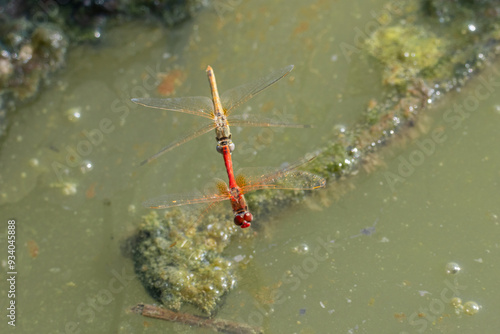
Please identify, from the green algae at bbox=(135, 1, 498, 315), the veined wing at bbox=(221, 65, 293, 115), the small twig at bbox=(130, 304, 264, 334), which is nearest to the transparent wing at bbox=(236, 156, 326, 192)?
the green algae at bbox=(135, 1, 498, 315)

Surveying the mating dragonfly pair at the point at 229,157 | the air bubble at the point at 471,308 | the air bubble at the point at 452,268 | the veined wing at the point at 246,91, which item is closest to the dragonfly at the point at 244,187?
the mating dragonfly pair at the point at 229,157

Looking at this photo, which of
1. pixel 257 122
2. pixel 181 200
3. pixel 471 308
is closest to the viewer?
pixel 471 308

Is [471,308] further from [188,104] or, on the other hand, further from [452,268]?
[188,104]

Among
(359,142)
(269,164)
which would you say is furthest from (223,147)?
(359,142)

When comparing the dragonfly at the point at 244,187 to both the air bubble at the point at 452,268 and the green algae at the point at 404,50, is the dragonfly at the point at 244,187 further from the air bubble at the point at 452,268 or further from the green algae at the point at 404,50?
the green algae at the point at 404,50

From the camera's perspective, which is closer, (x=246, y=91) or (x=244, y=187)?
(x=244, y=187)

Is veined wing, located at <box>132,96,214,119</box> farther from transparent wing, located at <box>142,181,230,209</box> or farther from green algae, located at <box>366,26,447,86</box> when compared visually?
green algae, located at <box>366,26,447,86</box>
